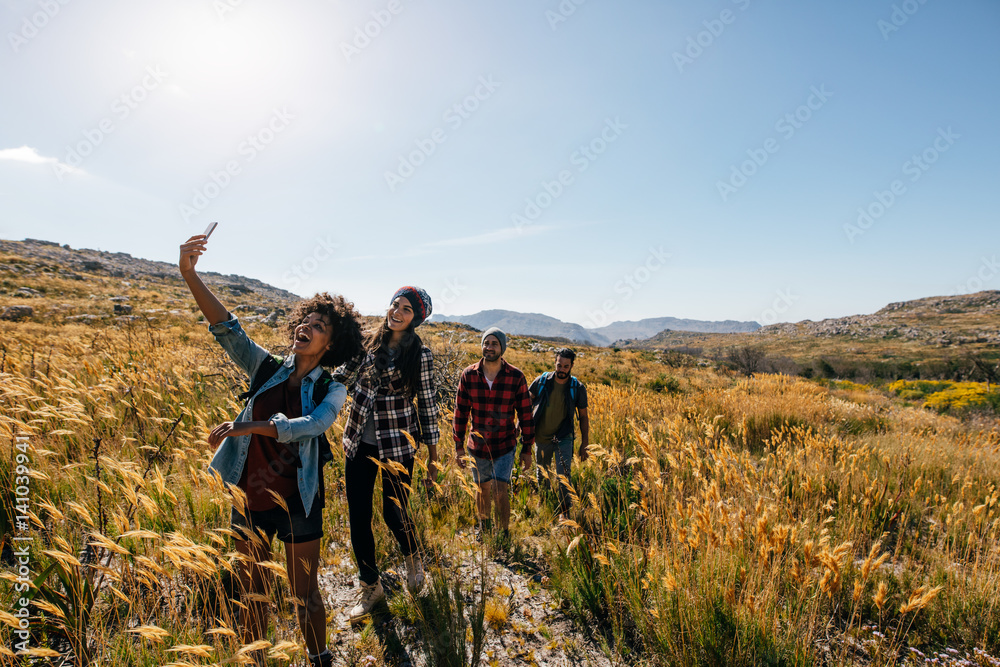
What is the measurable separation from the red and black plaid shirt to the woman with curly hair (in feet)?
5.33

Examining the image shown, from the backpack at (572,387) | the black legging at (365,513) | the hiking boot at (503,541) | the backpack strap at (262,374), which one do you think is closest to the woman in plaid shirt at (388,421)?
the black legging at (365,513)

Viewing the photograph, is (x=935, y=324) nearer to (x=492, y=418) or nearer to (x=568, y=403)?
(x=568, y=403)

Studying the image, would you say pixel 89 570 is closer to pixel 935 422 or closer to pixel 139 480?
pixel 139 480

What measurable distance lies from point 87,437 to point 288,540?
3.39m

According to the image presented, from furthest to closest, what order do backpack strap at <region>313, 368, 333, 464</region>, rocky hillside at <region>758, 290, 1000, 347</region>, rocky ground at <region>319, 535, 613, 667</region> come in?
rocky hillside at <region>758, 290, 1000, 347</region>, rocky ground at <region>319, 535, 613, 667</region>, backpack strap at <region>313, 368, 333, 464</region>

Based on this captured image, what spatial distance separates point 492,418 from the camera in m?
3.67

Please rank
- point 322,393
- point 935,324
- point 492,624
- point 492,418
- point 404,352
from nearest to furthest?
point 322,393, point 492,624, point 404,352, point 492,418, point 935,324

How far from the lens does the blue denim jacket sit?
1.99m

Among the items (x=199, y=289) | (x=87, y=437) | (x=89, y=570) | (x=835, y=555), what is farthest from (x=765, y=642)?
(x=87, y=437)

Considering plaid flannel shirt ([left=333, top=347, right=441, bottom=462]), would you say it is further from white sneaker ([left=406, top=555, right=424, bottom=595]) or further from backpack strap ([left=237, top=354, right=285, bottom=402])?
white sneaker ([left=406, top=555, right=424, bottom=595])

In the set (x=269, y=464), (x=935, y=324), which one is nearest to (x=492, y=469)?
(x=269, y=464)

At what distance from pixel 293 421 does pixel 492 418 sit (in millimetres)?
2037

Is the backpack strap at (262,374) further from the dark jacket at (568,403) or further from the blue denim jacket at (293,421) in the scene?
the dark jacket at (568,403)

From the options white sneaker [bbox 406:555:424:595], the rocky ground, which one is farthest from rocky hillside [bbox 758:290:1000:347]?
white sneaker [bbox 406:555:424:595]
